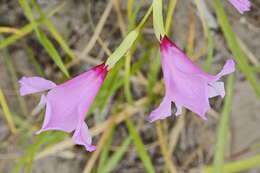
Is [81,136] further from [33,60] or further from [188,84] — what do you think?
[33,60]

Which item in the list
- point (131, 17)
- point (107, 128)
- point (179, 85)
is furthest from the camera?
point (107, 128)

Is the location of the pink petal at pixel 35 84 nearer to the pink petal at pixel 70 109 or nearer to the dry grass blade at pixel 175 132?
the pink petal at pixel 70 109

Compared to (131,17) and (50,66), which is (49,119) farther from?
(50,66)

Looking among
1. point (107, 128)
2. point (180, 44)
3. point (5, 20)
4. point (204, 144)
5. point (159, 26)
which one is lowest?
point (204, 144)

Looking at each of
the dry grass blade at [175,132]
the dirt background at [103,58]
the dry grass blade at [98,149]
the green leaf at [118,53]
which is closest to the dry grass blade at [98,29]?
the dirt background at [103,58]

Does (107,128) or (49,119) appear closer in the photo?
(49,119)

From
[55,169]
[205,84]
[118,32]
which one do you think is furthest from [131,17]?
[55,169]
